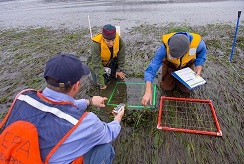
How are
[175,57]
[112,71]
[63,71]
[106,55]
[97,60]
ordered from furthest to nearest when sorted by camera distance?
[112,71] → [106,55] → [97,60] → [175,57] → [63,71]

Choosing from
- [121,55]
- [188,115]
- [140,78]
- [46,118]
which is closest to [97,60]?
[121,55]

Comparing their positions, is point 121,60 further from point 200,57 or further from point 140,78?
point 200,57

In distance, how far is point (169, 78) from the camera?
4629 millimetres

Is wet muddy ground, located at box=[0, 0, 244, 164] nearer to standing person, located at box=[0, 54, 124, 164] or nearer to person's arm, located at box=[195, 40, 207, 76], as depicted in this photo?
person's arm, located at box=[195, 40, 207, 76]

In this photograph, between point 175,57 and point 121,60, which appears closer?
point 175,57

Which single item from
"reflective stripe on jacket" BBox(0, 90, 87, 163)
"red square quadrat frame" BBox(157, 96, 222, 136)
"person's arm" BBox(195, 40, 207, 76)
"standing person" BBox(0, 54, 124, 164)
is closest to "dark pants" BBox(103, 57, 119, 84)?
"red square quadrat frame" BBox(157, 96, 222, 136)

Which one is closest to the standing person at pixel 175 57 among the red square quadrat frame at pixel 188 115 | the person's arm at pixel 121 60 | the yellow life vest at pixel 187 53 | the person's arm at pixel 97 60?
the yellow life vest at pixel 187 53

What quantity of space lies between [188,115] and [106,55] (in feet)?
7.49

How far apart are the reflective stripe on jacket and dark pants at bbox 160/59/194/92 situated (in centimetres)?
307

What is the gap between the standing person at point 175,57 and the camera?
3512mm

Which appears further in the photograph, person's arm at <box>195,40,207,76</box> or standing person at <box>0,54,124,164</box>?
person's arm at <box>195,40,207,76</box>

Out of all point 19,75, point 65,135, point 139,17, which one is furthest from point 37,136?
point 139,17

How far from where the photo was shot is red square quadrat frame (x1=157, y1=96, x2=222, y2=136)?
3.59 meters

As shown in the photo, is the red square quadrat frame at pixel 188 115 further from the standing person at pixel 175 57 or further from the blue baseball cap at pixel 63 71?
the blue baseball cap at pixel 63 71
